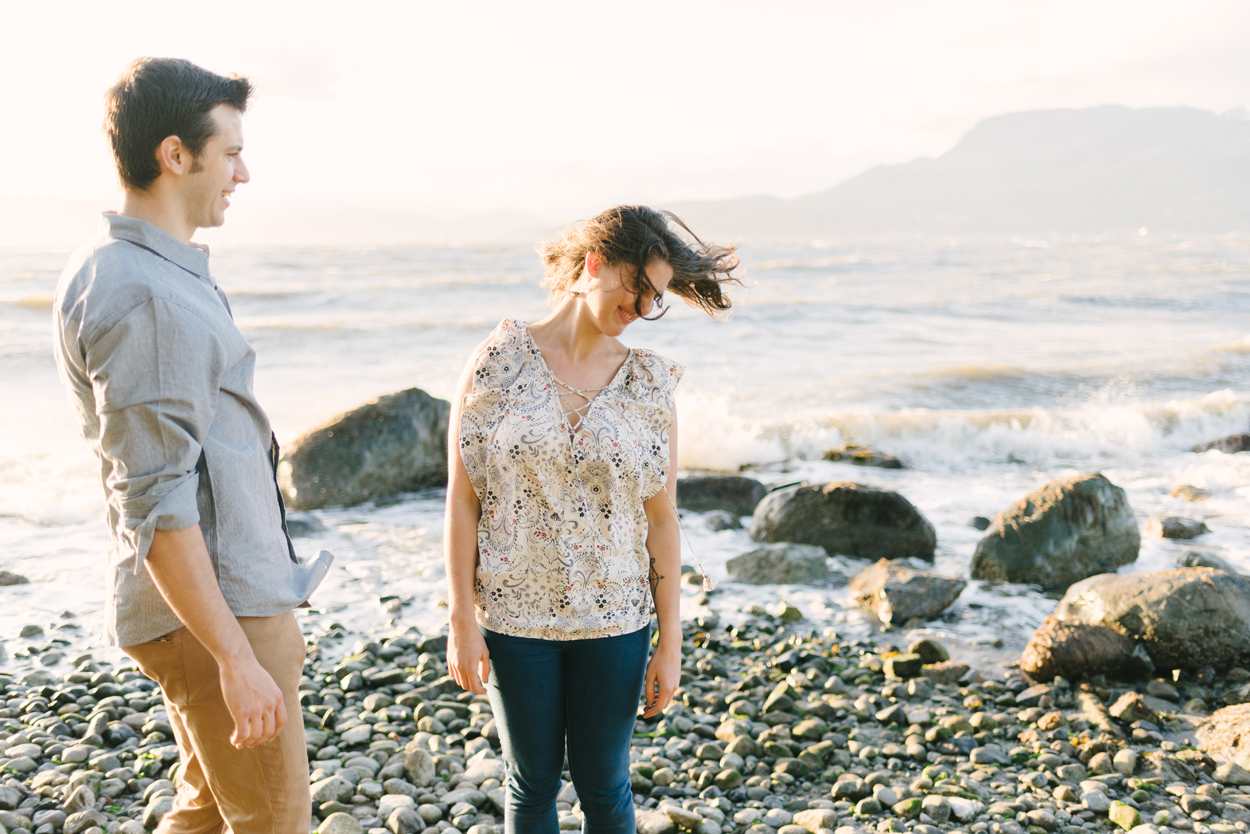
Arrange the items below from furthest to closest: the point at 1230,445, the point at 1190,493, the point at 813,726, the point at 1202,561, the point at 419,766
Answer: the point at 1230,445 < the point at 1190,493 < the point at 1202,561 < the point at 813,726 < the point at 419,766

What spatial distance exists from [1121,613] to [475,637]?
4517 millimetres

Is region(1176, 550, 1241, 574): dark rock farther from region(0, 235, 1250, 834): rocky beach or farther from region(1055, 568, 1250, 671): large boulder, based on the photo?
region(1055, 568, 1250, 671): large boulder

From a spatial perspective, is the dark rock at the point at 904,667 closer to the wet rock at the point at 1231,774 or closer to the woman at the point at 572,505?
the wet rock at the point at 1231,774

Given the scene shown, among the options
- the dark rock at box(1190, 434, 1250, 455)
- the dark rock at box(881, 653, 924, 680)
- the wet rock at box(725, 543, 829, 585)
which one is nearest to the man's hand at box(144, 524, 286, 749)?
the dark rock at box(881, 653, 924, 680)

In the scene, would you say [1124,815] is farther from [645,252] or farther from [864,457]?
[864,457]

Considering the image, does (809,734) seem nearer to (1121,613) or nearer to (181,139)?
(1121,613)

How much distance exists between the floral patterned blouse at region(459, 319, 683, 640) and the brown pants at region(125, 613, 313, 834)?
0.60 m

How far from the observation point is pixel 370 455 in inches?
350

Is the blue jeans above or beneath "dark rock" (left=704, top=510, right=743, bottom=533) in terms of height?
above

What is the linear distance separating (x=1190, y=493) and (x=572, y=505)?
8.92m

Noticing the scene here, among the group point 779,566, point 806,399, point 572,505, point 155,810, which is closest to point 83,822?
point 155,810

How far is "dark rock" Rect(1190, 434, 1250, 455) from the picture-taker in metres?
11.4

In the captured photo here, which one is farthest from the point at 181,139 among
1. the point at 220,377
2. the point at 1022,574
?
the point at 1022,574

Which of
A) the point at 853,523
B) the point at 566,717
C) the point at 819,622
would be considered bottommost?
the point at 819,622
